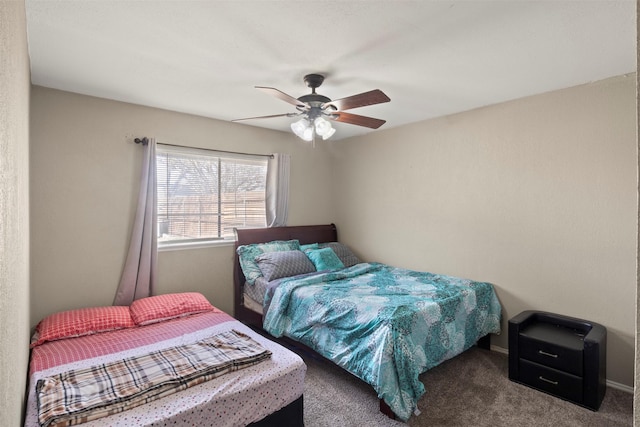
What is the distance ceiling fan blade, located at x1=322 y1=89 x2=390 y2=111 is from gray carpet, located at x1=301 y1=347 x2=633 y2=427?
214cm

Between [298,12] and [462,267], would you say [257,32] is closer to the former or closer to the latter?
[298,12]

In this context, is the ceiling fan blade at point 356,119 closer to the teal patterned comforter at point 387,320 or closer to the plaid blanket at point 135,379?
the teal patterned comforter at point 387,320

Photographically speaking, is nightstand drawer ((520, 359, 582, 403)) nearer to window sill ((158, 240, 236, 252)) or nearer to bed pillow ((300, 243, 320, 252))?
bed pillow ((300, 243, 320, 252))

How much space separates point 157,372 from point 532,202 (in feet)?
10.6

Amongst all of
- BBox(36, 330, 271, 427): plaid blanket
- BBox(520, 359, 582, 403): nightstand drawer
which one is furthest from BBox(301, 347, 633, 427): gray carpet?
BBox(36, 330, 271, 427): plaid blanket

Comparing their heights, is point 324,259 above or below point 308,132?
below

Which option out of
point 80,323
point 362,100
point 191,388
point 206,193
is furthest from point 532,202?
point 80,323

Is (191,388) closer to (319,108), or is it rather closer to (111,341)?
(111,341)

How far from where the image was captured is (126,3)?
1.58m

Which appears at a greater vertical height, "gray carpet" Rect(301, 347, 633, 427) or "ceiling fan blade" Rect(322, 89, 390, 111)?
"ceiling fan blade" Rect(322, 89, 390, 111)

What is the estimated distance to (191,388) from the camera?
5.52 feet

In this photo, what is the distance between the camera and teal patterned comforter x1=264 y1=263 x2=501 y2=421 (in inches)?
83.4

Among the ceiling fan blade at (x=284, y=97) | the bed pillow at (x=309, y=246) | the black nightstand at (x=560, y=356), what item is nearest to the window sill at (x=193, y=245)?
the bed pillow at (x=309, y=246)

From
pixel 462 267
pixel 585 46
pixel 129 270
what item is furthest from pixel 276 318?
pixel 585 46
